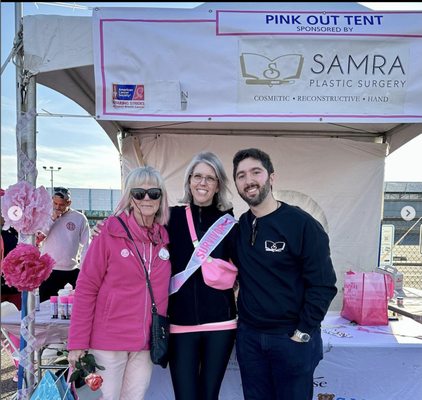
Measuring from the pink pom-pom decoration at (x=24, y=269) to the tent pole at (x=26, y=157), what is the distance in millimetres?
177

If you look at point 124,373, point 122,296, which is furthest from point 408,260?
point 122,296

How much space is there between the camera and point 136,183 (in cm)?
193

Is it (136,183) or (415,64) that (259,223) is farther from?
(415,64)

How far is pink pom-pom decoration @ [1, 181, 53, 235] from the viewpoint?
2104 millimetres

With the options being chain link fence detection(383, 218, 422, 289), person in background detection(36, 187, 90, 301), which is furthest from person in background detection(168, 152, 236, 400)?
chain link fence detection(383, 218, 422, 289)

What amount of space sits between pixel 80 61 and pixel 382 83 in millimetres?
1805

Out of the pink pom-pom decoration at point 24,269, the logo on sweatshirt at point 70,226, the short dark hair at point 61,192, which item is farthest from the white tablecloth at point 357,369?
the short dark hair at point 61,192

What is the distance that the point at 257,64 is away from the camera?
229cm

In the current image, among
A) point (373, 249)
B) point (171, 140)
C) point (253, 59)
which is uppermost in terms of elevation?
point (253, 59)

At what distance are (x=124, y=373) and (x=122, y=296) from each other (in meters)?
0.44

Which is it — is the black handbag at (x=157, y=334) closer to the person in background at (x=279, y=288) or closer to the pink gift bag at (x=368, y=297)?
the person in background at (x=279, y=288)

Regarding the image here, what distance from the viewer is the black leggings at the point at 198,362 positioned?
193 cm

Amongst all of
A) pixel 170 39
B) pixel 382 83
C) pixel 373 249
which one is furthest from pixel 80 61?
pixel 373 249

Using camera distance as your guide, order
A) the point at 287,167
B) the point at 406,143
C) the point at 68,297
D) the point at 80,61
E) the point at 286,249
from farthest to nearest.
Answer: the point at 287,167, the point at 406,143, the point at 68,297, the point at 80,61, the point at 286,249
